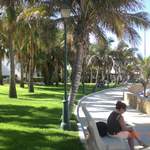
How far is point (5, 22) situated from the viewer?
31.3 meters

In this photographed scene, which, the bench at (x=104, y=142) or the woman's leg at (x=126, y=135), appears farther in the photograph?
the woman's leg at (x=126, y=135)

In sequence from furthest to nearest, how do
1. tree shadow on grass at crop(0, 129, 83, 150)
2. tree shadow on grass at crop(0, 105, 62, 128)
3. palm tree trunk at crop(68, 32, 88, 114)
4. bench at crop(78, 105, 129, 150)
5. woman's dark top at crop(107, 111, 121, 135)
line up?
palm tree trunk at crop(68, 32, 88, 114) < tree shadow on grass at crop(0, 105, 62, 128) < tree shadow on grass at crop(0, 129, 83, 150) < woman's dark top at crop(107, 111, 121, 135) < bench at crop(78, 105, 129, 150)

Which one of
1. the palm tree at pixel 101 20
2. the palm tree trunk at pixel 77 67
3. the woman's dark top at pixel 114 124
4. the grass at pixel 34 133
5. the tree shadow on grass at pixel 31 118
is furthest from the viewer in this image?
the palm tree trunk at pixel 77 67

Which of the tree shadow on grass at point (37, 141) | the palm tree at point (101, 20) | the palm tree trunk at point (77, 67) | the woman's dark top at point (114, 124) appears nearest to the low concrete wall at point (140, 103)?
the palm tree at point (101, 20)

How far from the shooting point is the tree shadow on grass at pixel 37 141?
39.0ft

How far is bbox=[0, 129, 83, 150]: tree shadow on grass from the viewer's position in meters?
11.9

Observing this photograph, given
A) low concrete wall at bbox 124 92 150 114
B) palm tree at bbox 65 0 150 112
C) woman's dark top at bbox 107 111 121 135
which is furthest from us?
low concrete wall at bbox 124 92 150 114

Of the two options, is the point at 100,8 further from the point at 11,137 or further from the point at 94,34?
the point at 11,137

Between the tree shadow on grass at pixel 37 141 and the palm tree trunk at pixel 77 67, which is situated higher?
the palm tree trunk at pixel 77 67

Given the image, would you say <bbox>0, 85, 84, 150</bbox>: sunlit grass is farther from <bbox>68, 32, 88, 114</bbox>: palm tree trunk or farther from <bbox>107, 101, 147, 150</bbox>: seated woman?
<bbox>107, 101, 147, 150</bbox>: seated woman

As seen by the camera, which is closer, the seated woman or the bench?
the bench

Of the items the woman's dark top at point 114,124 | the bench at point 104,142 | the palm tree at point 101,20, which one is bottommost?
the bench at point 104,142

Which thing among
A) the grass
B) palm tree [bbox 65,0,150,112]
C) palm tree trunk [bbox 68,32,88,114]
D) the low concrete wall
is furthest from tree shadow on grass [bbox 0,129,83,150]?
the low concrete wall

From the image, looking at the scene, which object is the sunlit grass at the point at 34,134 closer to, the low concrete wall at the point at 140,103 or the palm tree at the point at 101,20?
the palm tree at the point at 101,20
